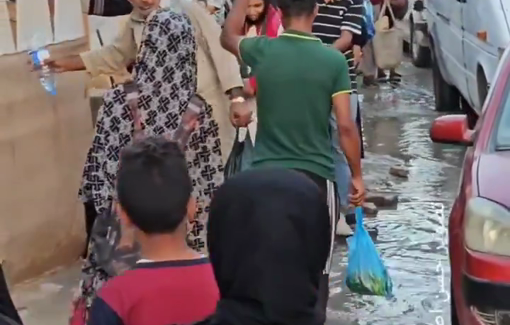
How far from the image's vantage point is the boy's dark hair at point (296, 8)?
475 centimetres

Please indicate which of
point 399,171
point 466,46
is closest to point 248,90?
point 399,171

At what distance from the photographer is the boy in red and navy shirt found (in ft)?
9.70

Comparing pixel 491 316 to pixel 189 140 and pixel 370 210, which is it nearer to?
pixel 189 140

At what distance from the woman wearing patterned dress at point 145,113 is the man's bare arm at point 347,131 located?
1.95 ft

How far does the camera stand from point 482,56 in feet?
30.6

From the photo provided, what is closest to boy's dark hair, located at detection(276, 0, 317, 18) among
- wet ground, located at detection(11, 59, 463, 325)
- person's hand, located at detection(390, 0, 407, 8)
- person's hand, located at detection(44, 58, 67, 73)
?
person's hand, located at detection(44, 58, 67, 73)

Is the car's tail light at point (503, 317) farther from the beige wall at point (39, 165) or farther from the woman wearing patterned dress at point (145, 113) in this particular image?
the beige wall at point (39, 165)

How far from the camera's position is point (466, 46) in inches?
402

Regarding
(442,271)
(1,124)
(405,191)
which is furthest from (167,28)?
(405,191)

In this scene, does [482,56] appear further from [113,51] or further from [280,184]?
[280,184]

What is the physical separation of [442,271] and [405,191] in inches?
87.6

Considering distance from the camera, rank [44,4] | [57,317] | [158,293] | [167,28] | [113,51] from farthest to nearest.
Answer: [44,4]
[57,317]
[113,51]
[167,28]
[158,293]

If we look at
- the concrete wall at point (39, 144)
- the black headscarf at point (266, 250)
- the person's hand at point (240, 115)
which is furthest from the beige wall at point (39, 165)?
the black headscarf at point (266, 250)

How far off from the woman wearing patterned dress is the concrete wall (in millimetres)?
1370
